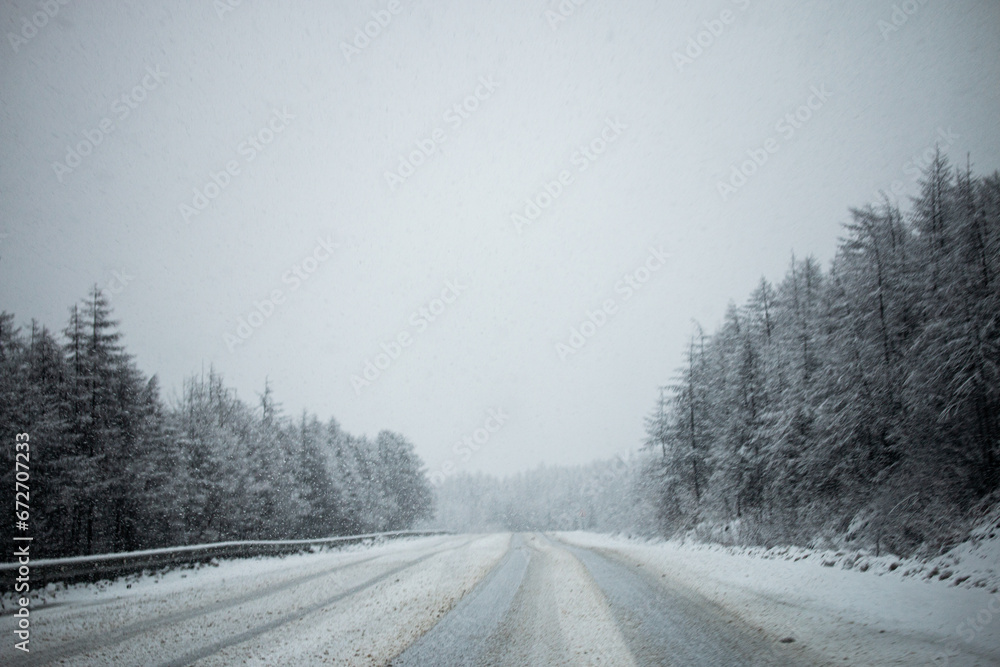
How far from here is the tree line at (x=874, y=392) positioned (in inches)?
503

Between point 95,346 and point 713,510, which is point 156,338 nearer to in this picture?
point 95,346

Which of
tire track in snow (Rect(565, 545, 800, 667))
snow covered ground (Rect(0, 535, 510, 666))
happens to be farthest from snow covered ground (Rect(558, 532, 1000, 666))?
snow covered ground (Rect(0, 535, 510, 666))

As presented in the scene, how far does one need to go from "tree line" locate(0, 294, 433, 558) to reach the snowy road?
14.0 meters

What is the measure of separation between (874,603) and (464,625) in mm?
6016

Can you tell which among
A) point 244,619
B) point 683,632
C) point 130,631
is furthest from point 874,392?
point 130,631

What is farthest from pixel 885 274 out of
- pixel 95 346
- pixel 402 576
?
pixel 95 346

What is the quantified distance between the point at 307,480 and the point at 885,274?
41466mm

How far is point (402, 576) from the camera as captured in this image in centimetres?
1095

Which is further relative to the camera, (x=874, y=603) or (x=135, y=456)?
(x=135, y=456)

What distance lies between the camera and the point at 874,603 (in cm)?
680

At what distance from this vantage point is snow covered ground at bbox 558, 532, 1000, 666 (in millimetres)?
4742

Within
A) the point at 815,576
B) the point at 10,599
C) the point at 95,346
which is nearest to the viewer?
the point at 10,599

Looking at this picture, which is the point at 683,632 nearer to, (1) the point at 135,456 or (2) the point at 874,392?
(2) the point at 874,392

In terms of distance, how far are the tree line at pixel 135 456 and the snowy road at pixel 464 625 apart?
46.0ft
